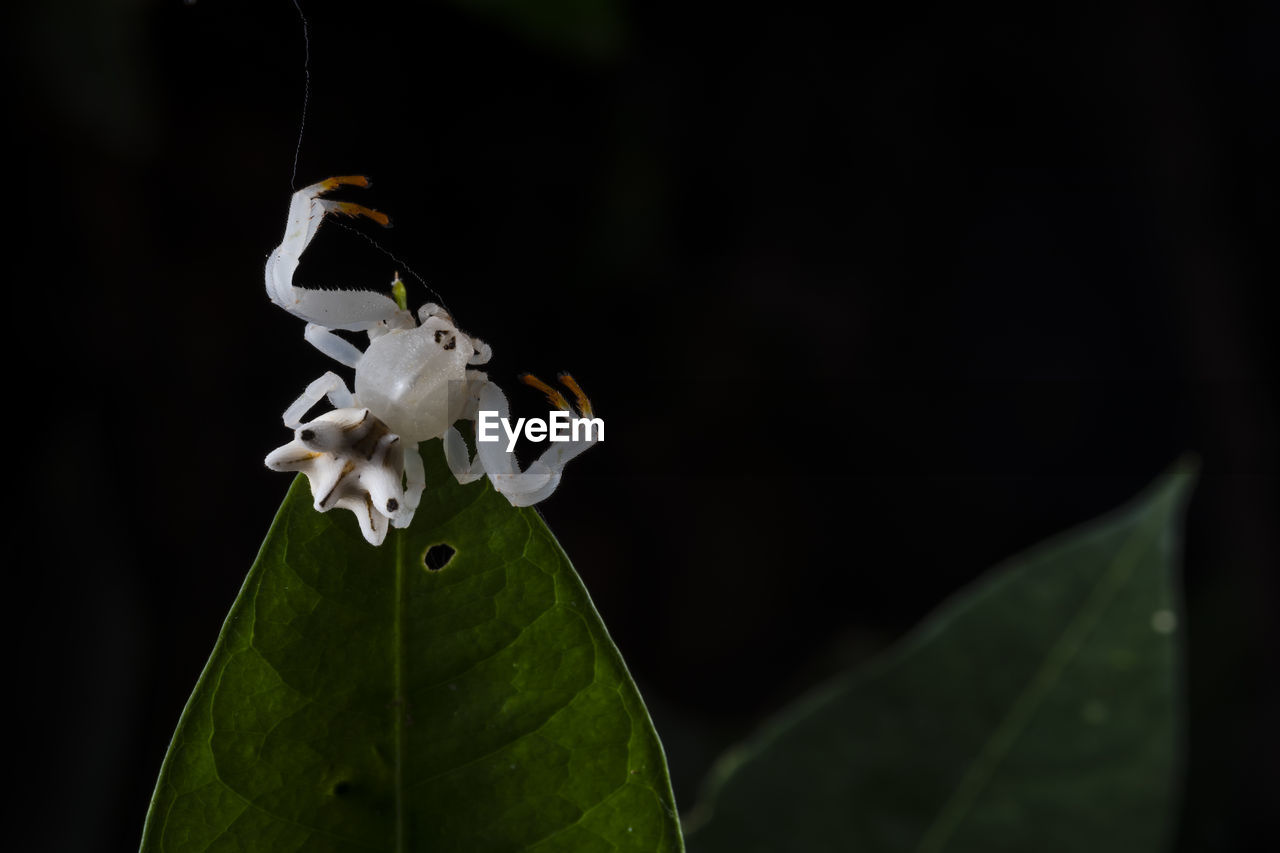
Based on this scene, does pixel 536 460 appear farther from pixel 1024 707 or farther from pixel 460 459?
pixel 1024 707

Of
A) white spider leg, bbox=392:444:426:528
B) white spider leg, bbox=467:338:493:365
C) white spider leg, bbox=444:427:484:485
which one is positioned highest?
white spider leg, bbox=444:427:484:485

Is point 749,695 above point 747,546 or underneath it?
underneath

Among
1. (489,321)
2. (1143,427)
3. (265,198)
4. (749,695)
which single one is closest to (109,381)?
(265,198)

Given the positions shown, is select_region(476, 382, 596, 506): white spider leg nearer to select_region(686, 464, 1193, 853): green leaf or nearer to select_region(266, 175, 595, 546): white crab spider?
select_region(266, 175, 595, 546): white crab spider

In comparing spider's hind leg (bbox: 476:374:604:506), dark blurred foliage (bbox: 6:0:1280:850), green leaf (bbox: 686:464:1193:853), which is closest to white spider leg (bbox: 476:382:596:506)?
spider's hind leg (bbox: 476:374:604:506)

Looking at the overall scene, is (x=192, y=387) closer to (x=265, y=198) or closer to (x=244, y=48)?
(x=265, y=198)

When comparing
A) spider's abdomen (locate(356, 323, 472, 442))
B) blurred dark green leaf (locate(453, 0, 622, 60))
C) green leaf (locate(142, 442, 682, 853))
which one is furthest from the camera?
blurred dark green leaf (locate(453, 0, 622, 60))

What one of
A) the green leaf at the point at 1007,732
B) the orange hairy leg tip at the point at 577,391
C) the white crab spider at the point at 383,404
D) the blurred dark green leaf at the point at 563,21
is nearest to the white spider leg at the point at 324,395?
the white crab spider at the point at 383,404
